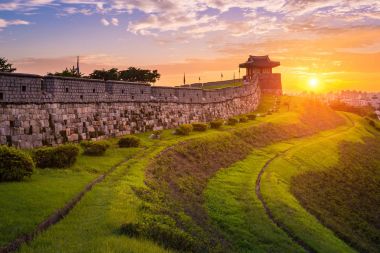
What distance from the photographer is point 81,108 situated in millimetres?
22734

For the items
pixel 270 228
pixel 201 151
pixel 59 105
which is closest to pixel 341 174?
pixel 201 151

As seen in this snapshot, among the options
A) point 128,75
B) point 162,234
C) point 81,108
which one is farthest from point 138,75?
point 162,234

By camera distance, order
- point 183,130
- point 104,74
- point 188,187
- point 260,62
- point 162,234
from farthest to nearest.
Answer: point 260,62
point 104,74
point 183,130
point 188,187
point 162,234

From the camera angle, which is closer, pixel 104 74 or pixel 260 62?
pixel 104 74

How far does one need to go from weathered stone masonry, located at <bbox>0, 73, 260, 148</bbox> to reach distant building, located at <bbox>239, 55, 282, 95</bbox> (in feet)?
129

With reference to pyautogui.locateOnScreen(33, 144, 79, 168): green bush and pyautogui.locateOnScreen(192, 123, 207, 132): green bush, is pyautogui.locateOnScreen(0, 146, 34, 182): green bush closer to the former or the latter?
pyautogui.locateOnScreen(33, 144, 79, 168): green bush

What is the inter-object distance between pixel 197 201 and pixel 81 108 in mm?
9863

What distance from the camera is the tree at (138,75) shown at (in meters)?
55.7

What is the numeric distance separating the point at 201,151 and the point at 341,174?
12.5 metres

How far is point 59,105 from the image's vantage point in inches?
816

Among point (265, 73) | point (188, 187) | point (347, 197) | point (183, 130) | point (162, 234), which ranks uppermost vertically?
point (265, 73)

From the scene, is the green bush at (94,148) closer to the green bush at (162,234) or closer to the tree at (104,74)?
the green bush at (162,234)

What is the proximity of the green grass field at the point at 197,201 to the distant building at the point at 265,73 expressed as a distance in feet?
138

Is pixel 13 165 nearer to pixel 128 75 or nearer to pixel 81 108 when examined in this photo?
pixel 81 108
